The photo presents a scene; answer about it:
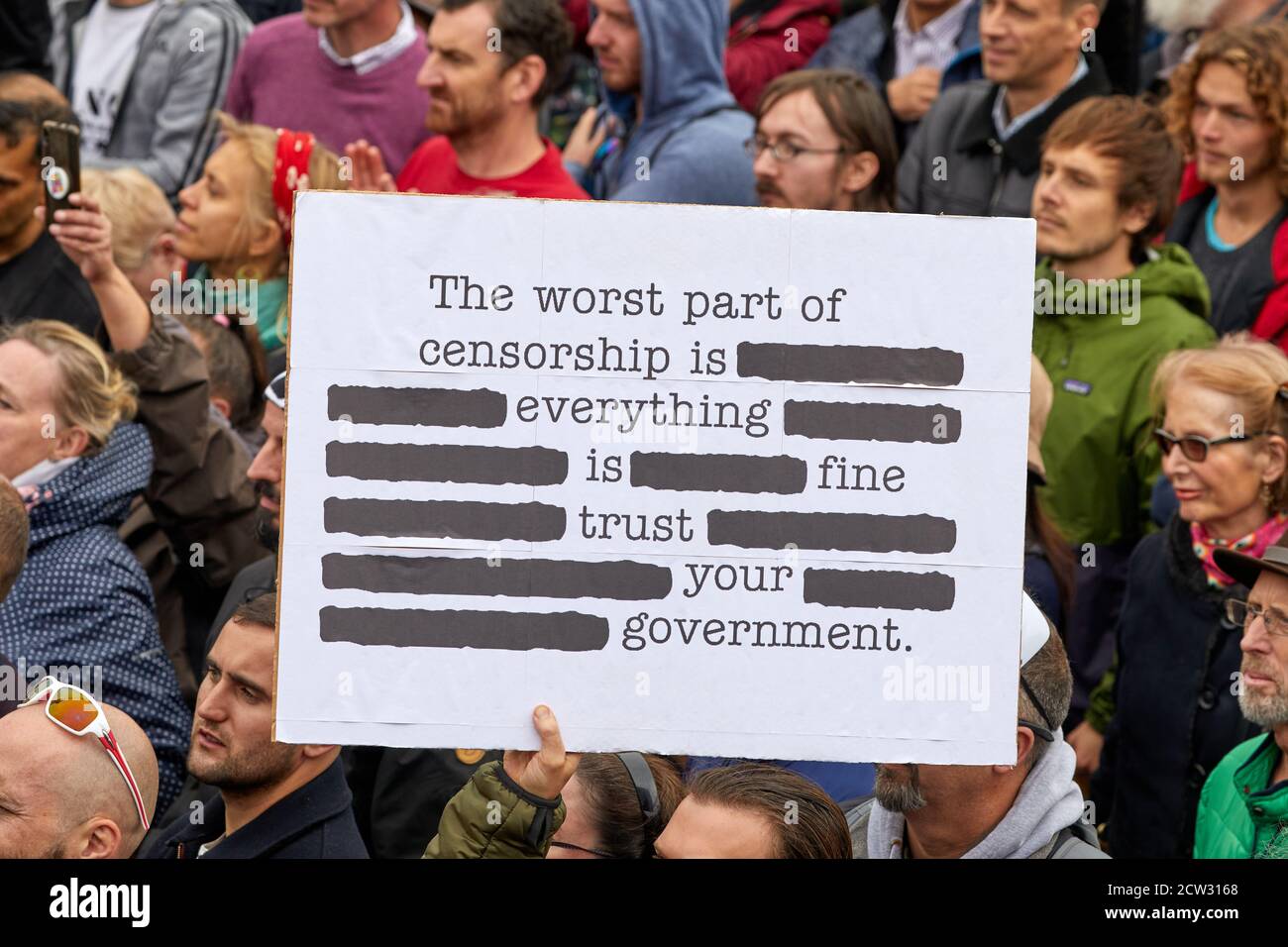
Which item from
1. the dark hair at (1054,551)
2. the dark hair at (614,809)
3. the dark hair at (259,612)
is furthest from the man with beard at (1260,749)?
the dark hair at (259,612)

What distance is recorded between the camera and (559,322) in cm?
329

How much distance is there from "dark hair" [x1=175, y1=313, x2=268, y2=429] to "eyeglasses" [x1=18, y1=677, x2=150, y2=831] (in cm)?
223

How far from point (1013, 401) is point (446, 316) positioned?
38.1 inches

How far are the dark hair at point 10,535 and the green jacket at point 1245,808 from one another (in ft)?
9.37

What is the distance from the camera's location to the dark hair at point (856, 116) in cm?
653

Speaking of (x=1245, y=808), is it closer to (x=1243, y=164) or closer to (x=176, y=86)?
(x=1243, y=164)

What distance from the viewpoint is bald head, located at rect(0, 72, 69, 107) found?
271 inches

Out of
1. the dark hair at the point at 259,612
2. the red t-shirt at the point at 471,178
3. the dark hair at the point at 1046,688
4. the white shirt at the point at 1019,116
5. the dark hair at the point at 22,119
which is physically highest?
the white shirt at the point at 1019,116

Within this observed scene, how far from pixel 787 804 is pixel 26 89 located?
14.7 feet

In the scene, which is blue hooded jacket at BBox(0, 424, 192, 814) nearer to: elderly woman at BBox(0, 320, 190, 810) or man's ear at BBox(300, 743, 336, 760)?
elderly woman at BBox(0, 320, 190, 810)

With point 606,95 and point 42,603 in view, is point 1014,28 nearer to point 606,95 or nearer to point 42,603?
point 606,95

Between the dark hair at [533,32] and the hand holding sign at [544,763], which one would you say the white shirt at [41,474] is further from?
the dark hair at [533,32]

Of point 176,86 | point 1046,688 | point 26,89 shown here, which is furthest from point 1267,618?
point 176,86

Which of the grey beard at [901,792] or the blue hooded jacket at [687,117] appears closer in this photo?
the grey beard at [901,792]
